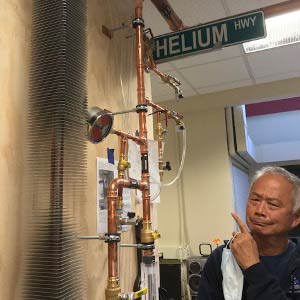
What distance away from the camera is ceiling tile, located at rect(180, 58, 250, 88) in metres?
3.26

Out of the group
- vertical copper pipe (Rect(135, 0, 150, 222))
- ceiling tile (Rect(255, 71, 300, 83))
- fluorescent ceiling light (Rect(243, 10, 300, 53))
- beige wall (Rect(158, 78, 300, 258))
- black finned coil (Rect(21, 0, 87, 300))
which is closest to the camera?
black finned coil (Rect(21, 0, 87, 300))

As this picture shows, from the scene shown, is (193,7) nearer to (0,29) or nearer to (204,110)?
(0,29)

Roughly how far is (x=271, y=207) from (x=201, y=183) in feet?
10.1

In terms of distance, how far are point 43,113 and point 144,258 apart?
641 millimetres

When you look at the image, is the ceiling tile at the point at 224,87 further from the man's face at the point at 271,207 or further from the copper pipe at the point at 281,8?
the man's face at the point at 271,207

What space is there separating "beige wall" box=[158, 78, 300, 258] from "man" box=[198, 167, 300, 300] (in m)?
2.89

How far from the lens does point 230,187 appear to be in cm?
404

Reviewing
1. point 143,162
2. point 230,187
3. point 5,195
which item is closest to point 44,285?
point 5,195

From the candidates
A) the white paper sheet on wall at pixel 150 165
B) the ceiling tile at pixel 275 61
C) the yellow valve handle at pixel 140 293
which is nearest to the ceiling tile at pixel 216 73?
the ceiling tile at pixel 275 61

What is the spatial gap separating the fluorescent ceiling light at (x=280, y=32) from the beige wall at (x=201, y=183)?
993mm

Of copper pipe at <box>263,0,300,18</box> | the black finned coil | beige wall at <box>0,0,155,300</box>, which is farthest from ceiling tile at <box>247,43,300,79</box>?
the black finned coil

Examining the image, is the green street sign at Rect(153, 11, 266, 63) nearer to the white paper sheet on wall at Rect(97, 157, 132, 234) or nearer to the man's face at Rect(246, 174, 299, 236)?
the white paper sheet on wall at Rect(97, 157, 132, 234)

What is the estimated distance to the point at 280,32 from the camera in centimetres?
278

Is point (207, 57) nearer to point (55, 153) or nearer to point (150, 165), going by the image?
point (150, 165)
